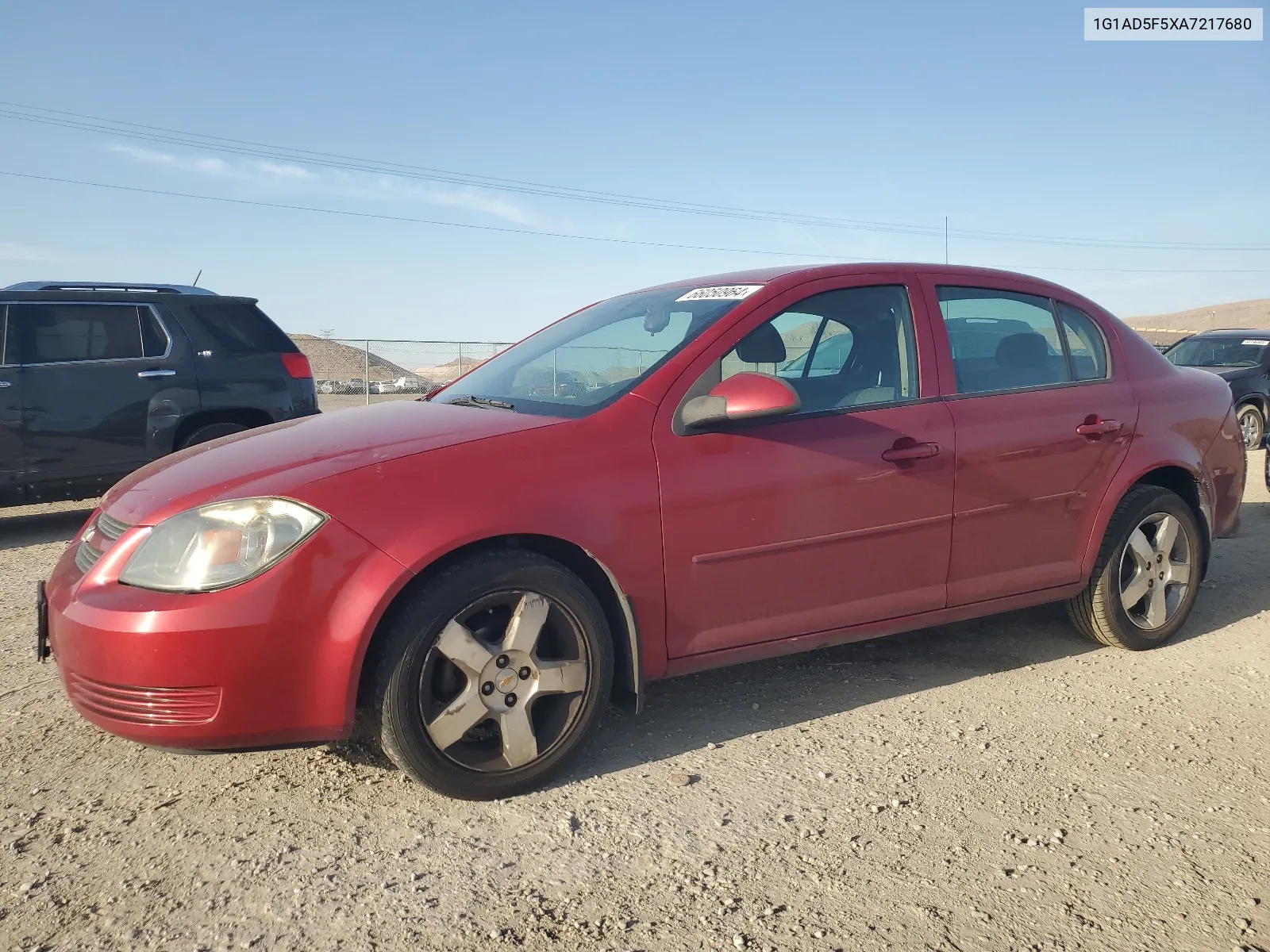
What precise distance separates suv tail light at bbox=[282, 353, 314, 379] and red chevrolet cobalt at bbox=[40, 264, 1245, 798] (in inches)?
164

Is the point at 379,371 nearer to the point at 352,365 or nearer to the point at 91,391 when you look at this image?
the point at 352,365

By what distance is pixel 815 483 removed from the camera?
11.0 feet

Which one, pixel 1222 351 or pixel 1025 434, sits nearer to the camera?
pixel 1025 434

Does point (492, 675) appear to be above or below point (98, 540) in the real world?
below

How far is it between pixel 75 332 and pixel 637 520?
576cm

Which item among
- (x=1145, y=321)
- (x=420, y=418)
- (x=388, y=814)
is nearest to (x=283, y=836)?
(x=388, y=814)

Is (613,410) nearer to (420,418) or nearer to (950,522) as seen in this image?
(420,418)

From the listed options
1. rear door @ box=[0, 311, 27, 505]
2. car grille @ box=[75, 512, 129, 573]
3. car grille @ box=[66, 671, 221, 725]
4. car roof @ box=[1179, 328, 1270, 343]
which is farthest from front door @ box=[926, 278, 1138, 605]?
car roof @ box=[1179, 328, 1270, 343]

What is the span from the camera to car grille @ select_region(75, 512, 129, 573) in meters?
2.86

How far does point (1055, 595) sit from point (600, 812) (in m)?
2.31

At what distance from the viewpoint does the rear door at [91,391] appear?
22.3 ft

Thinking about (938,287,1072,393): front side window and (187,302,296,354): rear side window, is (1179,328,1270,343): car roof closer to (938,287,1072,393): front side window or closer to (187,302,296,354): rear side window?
(938,287,1072,393): front side window

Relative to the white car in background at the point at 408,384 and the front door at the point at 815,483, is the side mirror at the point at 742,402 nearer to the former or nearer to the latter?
the front door at the point at 815,483

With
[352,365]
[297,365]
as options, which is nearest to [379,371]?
[352,365]
